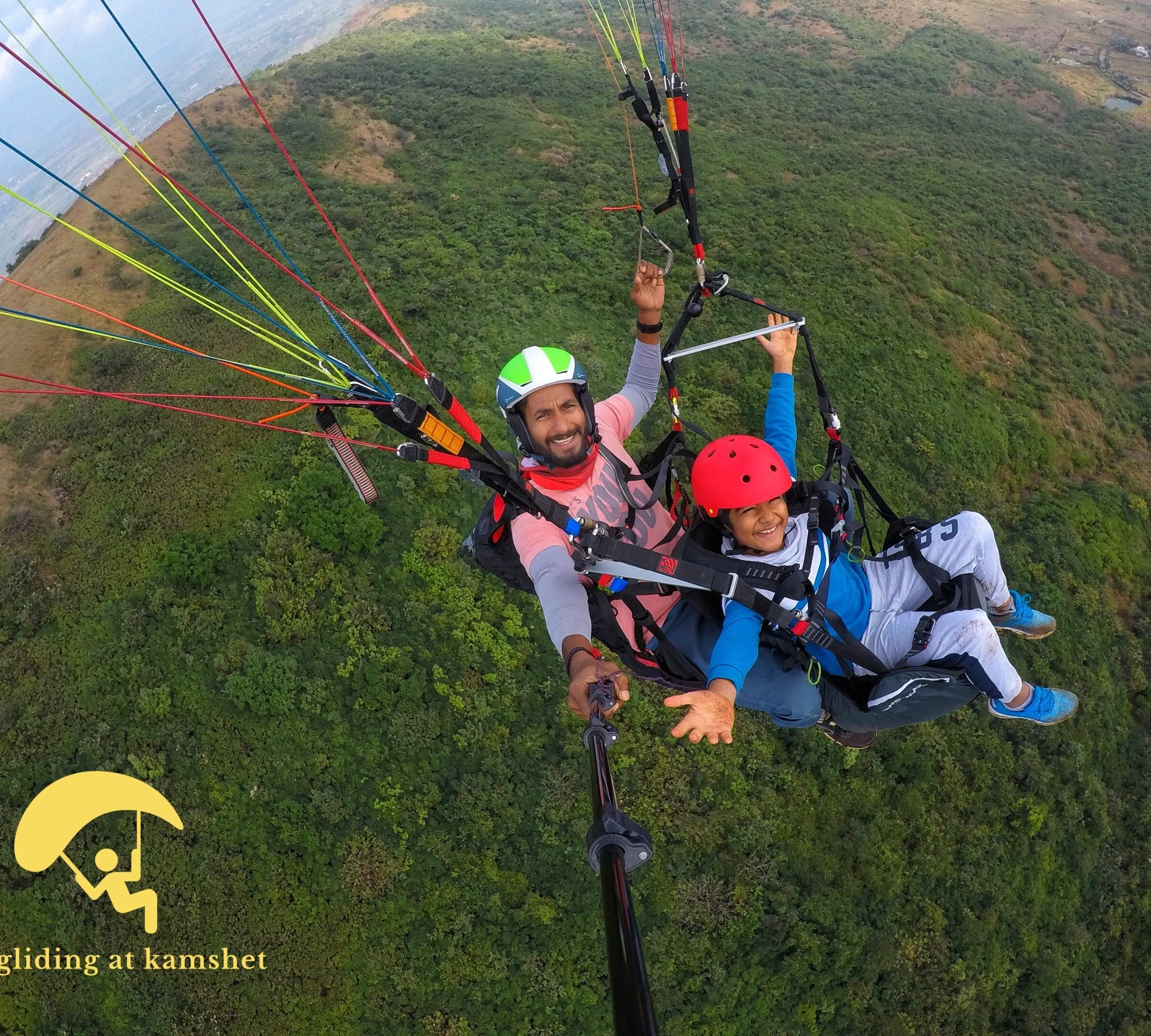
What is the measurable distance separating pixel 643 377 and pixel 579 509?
1444 mm

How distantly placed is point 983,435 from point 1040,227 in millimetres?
13956

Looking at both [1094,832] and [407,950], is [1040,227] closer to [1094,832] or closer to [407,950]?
[1094,832]

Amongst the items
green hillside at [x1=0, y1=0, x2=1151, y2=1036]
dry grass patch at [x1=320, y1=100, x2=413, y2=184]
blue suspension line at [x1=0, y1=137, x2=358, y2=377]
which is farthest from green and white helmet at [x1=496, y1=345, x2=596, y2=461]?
dry grass patch at [x1=320, y1=100, x2=413, y2=184]

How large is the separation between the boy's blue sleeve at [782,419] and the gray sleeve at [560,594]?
1.67 metres

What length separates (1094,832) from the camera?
39.0 feet

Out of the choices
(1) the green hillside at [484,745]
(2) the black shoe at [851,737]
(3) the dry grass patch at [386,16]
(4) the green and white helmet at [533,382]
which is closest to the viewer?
(4) the green and white helmet at [533,382]

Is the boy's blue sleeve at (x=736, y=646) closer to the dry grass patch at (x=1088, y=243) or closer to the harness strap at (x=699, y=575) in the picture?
the harness strap at (x=699, y=575)

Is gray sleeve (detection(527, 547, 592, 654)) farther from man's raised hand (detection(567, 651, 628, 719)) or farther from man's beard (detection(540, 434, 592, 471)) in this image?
man's beard (detection(540, 434, 592, 471))

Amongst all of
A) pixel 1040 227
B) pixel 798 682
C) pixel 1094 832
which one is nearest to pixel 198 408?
pixel 798 682

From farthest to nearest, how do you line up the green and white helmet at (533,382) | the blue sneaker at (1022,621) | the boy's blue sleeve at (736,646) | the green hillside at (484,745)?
the green hillside at (484,745) → the blue sneaker at (1022,621) → the green and white helmet at (533,382) → the boy's blue sleeve at (736,646)

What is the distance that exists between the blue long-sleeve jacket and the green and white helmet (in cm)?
119

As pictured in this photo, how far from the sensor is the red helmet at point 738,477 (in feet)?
12.3

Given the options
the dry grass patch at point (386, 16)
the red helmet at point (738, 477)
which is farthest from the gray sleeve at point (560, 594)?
the dry grass patch at point (386, 16)

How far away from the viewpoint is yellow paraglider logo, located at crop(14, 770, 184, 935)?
8273 mm
